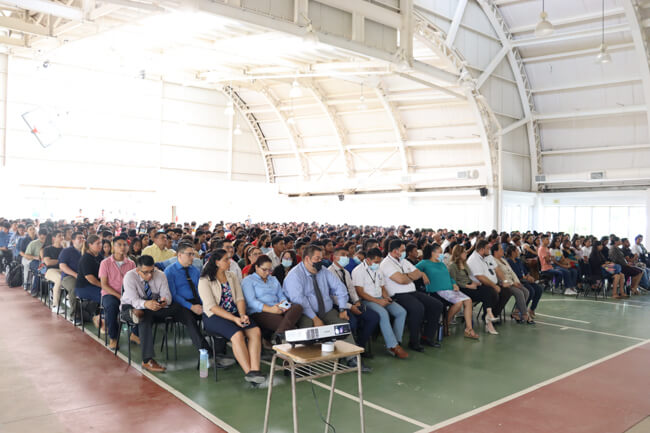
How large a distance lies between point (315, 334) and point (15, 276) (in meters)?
8.83

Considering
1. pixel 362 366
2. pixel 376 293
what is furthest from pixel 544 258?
pixel 362 366

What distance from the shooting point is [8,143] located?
66.6ft

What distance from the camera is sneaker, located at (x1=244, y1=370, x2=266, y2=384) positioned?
15.5 feet

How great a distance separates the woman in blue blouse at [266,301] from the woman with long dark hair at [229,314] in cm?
11

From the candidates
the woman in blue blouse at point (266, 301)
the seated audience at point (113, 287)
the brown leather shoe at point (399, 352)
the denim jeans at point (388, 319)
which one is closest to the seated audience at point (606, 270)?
the denim jeans at point (388, 319)

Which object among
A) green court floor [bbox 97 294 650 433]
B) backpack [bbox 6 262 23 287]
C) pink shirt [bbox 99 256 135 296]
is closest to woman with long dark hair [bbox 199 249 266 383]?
green court floor [bbox 97 294 650 433]

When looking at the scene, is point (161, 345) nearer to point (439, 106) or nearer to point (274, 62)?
point (274, 62)

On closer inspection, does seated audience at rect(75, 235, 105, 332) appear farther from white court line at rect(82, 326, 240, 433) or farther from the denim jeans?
Answer: the denim jeans

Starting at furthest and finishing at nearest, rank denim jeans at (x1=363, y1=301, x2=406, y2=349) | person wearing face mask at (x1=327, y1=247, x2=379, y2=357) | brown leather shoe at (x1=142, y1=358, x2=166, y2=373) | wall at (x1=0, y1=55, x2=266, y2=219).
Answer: wall at (x1=0, y1=55, x2=266, y2=219), denim jeans at (x1=363, y1=301, x2=406, y2=349), person wearing face mask at (x1=327, y1=247, x2=379, y2=357), brown leather shoe at (x1=142, y1=358, x2=166, y2=373)

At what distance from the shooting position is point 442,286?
7.04 meters

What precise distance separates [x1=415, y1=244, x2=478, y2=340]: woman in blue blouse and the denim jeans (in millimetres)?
991

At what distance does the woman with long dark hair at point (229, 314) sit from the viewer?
4867 mm

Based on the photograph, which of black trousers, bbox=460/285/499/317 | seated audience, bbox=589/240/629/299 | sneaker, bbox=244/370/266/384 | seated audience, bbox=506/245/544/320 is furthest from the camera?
seated audience, bbox=589/240/629/299

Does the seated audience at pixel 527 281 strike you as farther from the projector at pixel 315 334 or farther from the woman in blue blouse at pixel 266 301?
the projector at pixel 315 334
